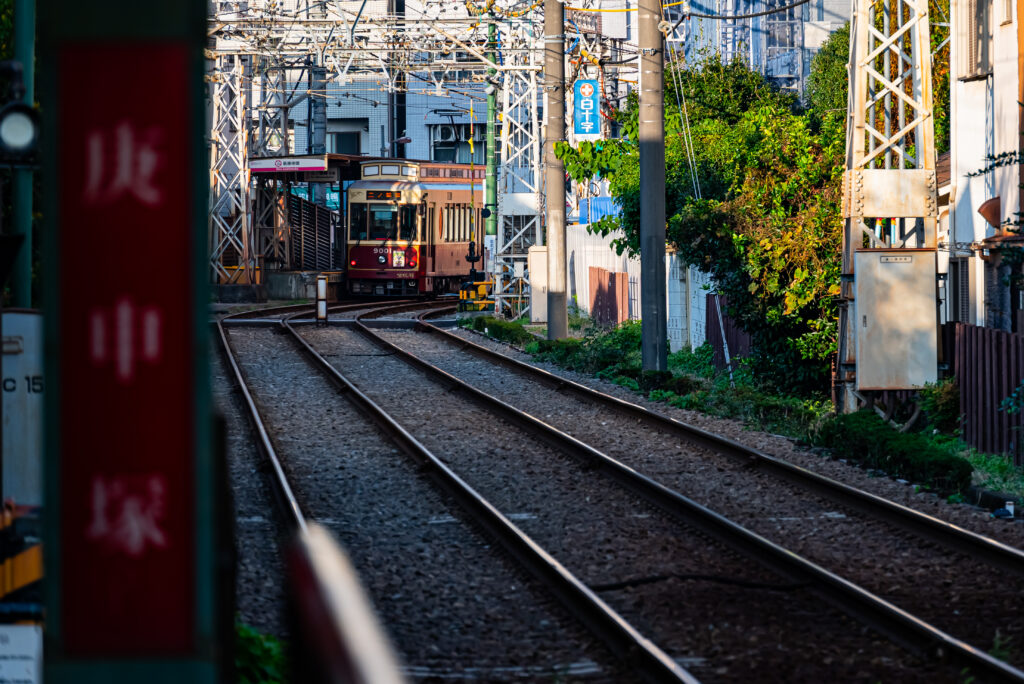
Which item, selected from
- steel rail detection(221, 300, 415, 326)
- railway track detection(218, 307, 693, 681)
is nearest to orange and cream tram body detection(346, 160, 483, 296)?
steel rail detection(221, 300, 415, 326)

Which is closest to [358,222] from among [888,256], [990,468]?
[888,256]

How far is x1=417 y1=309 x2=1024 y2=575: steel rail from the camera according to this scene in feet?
30.4

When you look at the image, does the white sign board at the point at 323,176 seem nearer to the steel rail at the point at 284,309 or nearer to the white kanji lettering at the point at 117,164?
the steel rail at the point at 284,309

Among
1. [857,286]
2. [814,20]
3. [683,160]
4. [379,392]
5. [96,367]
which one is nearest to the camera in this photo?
[96,367]

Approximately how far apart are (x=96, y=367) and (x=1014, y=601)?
677 centimetres

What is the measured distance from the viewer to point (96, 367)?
2600 mm

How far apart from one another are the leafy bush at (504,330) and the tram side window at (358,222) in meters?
10.6

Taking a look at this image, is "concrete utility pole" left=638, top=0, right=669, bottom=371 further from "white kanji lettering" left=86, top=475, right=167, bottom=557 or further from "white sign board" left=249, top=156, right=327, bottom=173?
"white sign board" left=249, top=156, right=327, bottom=173

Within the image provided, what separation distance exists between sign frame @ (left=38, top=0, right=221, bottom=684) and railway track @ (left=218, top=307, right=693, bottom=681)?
4001 millimetres

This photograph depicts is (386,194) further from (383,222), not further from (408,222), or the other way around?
(408,222)

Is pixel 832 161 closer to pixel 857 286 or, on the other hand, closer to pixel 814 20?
pixel 857 286

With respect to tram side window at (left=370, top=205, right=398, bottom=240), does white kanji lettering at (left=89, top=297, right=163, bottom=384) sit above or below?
below

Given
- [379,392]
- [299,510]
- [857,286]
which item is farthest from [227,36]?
[299,510]

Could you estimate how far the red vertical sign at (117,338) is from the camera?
2604 mm
